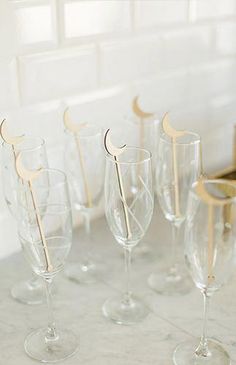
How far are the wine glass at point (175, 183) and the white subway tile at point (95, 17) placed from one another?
9.7 inches

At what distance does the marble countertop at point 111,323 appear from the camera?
2.71ft

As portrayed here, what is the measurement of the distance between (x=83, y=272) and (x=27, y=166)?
222mm

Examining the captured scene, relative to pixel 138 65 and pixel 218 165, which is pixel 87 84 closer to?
pixel 138 65

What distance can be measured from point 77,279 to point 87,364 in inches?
8.6

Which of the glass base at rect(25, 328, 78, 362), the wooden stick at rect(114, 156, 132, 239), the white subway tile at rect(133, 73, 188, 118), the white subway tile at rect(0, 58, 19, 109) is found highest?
the white subway tile at rect(0, 58, 19, 109)

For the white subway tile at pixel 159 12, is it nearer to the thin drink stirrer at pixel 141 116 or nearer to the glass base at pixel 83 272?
the thin drink stirrer at pixel 141 116

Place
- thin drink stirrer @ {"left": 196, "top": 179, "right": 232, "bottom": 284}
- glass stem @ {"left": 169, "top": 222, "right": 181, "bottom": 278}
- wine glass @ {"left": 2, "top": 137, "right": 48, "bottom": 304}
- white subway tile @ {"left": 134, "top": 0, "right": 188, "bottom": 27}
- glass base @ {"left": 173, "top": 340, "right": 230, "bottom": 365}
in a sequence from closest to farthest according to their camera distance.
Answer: thin drink stirrer @ {"left": 196, "top": 179, "right": 232, "bottom": 284} → glass base @ {"left": 173, "top": 340, "right": 230, "bottom": 365} → wine glass @ {"left": 2, "top": 137, "right": 48, "bottom": 304} → glass stem @ {"left": 169, "top": 222, "right": 181, "bottom": 278} → white subway tile @ {"left": 134, "top": 0, "right": 188, "bottom": 27}

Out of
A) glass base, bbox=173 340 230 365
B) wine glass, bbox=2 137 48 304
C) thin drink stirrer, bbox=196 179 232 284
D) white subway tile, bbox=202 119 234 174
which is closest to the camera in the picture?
thin drink stirrer, bbox=196 179 232 284

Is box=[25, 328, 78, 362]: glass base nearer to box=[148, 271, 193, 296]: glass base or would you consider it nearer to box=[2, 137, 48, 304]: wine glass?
box=[2, 137, 48, 304]: wine glass

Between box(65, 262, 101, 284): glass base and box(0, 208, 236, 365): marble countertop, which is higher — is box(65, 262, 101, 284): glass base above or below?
above

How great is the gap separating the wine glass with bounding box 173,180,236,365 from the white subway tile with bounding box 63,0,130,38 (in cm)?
43

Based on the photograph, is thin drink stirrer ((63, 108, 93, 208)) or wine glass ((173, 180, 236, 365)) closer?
wine glass ((173, 180, 236, 365))

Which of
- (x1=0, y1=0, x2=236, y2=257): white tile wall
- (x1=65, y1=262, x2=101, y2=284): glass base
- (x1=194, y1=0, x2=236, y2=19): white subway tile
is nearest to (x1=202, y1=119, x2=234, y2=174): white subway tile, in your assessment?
(x1=0, y1=0, x2=236, y2=257): white tile wall

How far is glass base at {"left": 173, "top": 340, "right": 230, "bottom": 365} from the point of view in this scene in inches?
32.2
